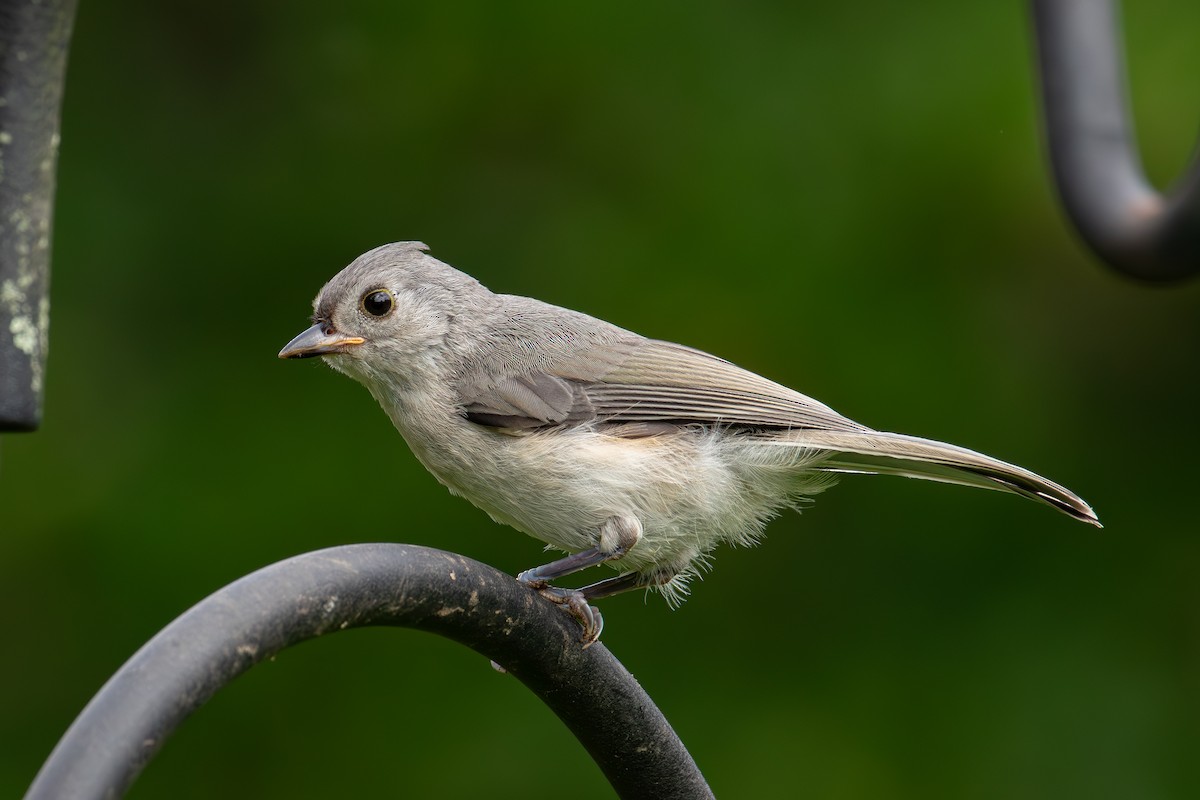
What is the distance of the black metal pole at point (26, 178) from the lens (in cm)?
175

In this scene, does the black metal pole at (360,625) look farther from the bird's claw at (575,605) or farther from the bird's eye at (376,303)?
the bird's eye at (376,303)

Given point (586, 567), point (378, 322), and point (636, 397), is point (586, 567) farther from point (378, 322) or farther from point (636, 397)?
point (378, 322)

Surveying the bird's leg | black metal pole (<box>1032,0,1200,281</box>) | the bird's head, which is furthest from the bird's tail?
the bird's head

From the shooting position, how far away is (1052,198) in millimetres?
4555

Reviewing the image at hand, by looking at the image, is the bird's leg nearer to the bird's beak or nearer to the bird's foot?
the bird's foot

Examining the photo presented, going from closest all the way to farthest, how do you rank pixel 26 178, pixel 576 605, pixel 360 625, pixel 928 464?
pixel 26 178 → pixel 360 625 → pixel 576 605 → pixel 928 464

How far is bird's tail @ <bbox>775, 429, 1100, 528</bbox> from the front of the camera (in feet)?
8.76

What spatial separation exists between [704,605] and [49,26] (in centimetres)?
308

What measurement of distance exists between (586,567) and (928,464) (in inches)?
30.2

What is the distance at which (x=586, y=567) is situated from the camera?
298 centimetres

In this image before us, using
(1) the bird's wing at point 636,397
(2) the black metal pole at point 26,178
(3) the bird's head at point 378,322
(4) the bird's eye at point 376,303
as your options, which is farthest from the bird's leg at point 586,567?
(2) the black metal pole at point 26,178

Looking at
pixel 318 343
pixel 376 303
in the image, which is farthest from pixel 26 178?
pixel 376 303

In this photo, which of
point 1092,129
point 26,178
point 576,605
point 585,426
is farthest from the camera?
point 1092,129

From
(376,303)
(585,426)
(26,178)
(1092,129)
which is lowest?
(585,426)
